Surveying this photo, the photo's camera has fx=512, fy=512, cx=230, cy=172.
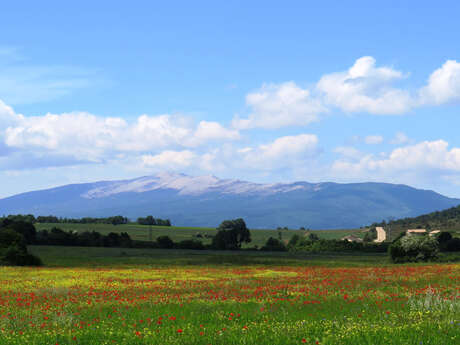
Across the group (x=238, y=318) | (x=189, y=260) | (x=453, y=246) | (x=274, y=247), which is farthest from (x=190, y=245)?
(x=238, y=318)

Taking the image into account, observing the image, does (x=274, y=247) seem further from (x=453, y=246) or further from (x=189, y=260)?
(x=189, y=260)

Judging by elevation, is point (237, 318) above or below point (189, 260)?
above

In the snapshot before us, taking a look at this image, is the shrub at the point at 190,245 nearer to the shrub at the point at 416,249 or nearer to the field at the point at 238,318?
the shrub at the point at 416,249

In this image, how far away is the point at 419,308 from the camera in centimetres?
1741

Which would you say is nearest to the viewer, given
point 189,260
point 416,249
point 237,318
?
point 237,318

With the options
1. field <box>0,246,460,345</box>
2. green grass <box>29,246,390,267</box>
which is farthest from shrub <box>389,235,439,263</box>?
field <box>0,246,460,345</box>

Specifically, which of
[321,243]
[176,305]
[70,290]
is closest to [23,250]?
[70,290]

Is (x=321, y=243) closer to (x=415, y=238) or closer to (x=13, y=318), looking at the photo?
(x=415, y=238)

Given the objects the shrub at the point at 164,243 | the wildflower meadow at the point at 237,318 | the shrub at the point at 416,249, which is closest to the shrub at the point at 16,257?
the wildflower meadow at the point at 237,318

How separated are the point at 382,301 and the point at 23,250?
51.3 m

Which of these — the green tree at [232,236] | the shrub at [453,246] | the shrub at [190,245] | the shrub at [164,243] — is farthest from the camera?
the green tree at [232,236]

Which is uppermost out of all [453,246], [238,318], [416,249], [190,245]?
[238,318]

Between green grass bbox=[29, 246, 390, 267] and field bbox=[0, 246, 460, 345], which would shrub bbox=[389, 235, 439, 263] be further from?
field bbox=[0, 246, 460, 345]

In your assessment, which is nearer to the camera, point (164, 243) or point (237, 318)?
point (237, 318)
